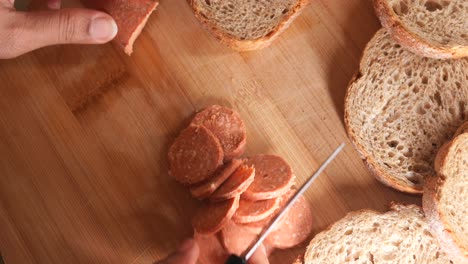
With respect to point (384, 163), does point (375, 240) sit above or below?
below

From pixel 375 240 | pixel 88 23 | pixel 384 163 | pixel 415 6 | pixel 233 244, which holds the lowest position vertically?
pixel 375 240

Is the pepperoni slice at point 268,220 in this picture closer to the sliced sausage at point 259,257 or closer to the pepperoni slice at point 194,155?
the sliced sausage at point 259,257

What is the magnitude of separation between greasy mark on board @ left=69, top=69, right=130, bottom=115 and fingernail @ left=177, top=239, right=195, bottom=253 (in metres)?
0.94

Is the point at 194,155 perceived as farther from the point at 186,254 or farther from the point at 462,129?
the point at 462,129

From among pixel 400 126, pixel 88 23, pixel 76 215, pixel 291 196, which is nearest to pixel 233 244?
pixel 291 196

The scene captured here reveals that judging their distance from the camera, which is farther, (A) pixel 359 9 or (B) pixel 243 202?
(A) pixel 359 9

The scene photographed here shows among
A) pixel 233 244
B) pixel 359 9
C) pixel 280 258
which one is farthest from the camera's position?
pixel 359 9

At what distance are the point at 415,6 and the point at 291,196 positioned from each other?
1.22 m

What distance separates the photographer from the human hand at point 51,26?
2.53 metres

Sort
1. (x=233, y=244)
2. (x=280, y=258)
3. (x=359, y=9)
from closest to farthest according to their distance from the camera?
(x=233, y=244)
(x=280, y=258)
(x=359, y=9)

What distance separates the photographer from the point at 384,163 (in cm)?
268

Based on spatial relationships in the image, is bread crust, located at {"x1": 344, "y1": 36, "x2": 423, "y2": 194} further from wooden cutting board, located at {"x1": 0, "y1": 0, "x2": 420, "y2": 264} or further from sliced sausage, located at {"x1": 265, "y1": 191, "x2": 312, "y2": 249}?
sliced sausage, located at {"x1": 265, "y1": 191, "x2": 312, "y2": 249}

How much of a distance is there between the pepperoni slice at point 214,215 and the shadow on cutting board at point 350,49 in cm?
84

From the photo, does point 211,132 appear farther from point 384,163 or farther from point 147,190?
point 384,163
